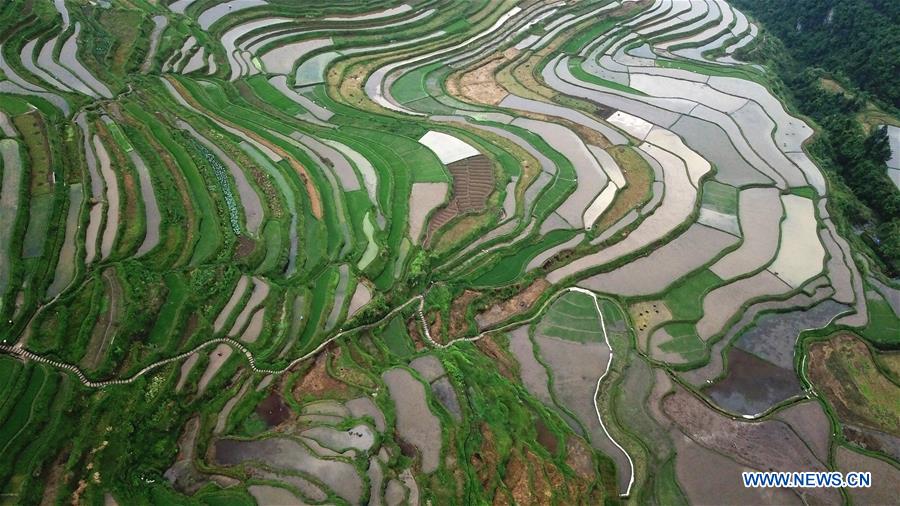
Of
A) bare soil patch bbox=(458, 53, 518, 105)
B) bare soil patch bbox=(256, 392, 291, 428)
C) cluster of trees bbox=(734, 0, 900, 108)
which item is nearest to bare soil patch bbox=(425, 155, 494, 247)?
bare soil patch bbox=(458, 53, 518, 105)

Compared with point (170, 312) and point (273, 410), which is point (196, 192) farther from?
point (273, 410)

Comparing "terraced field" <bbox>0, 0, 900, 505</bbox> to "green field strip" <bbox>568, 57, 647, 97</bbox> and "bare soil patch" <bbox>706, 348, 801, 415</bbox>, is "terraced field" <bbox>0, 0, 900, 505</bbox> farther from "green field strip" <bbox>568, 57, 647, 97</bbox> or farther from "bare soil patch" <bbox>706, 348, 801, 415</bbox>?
"green field strip" <bbox>568, 57, 647, 97</bbox>

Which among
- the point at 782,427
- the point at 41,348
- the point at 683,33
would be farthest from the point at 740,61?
A: the point at 41,348

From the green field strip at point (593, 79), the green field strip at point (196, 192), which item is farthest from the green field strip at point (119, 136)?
the green field strip at point (593, 79)

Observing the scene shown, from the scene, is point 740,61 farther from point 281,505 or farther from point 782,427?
point 281,505

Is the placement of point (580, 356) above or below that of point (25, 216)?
below
